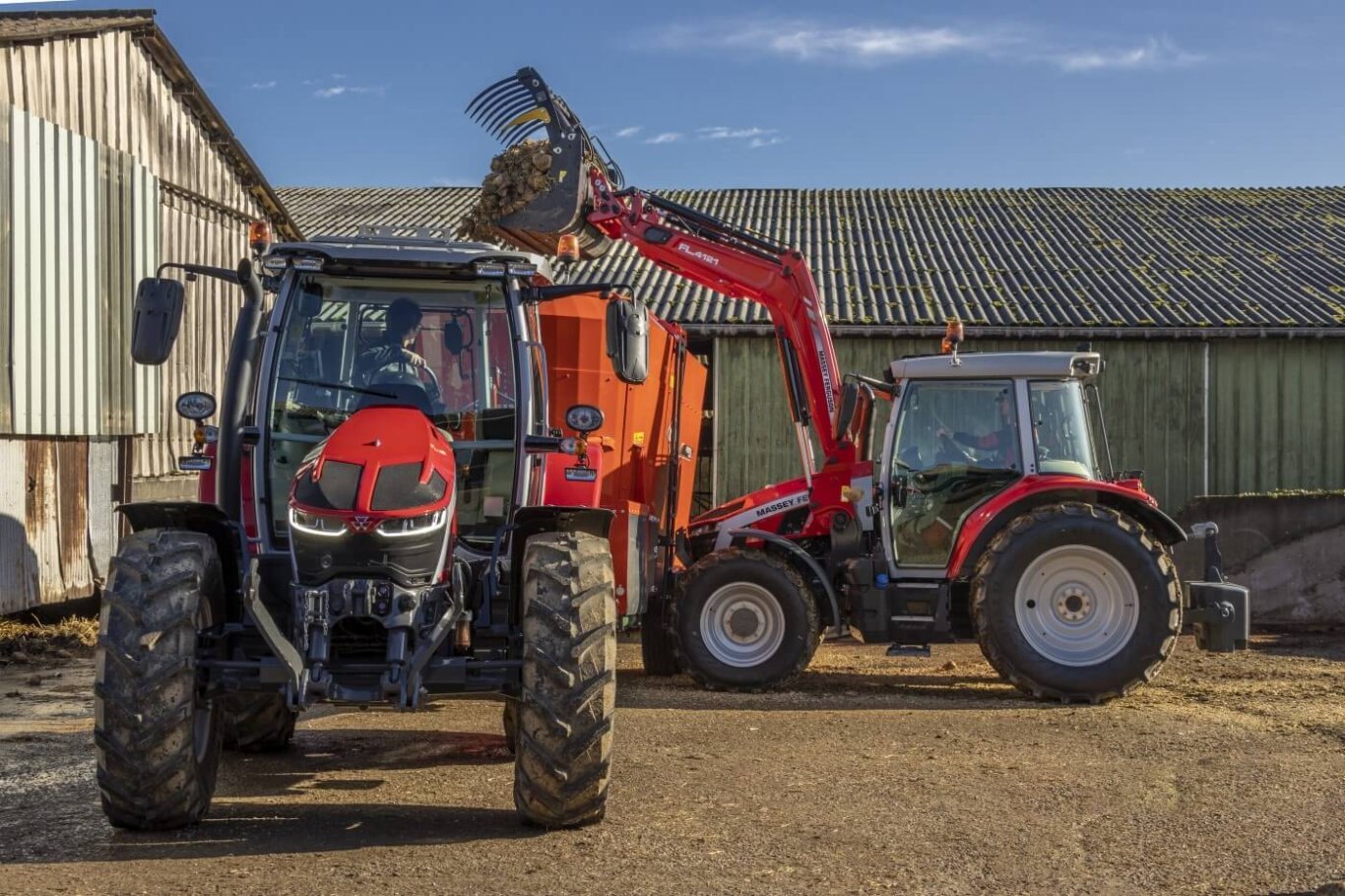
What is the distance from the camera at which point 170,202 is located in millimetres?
15266

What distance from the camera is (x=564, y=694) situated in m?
5.74

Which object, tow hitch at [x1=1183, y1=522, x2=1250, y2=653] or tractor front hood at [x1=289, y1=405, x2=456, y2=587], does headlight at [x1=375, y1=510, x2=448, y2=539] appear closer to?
tractor front hood at [x1=289, y1=405, x2=456, y2=587]

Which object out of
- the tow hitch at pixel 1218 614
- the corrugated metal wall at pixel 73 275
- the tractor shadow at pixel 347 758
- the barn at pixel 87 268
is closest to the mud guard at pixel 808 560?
the tow hitch at pixel 1218 614

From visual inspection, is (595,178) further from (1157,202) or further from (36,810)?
(1157,202)

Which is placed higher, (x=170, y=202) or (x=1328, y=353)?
(x=170, y=202)

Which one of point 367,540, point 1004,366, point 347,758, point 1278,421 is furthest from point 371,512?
point 1278,421

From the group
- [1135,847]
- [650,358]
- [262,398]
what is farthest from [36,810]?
[650,358]

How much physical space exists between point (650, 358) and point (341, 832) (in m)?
5.23

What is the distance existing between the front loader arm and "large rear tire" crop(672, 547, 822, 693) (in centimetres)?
141

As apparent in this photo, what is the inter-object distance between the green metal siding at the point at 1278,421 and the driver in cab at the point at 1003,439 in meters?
8.93

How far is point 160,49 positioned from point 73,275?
3.20m

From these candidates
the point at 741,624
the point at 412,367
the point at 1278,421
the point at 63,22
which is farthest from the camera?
the point at 1278,421

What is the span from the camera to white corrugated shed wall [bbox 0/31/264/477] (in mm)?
12859

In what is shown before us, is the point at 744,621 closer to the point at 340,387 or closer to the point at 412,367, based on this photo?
the point at 412,367
